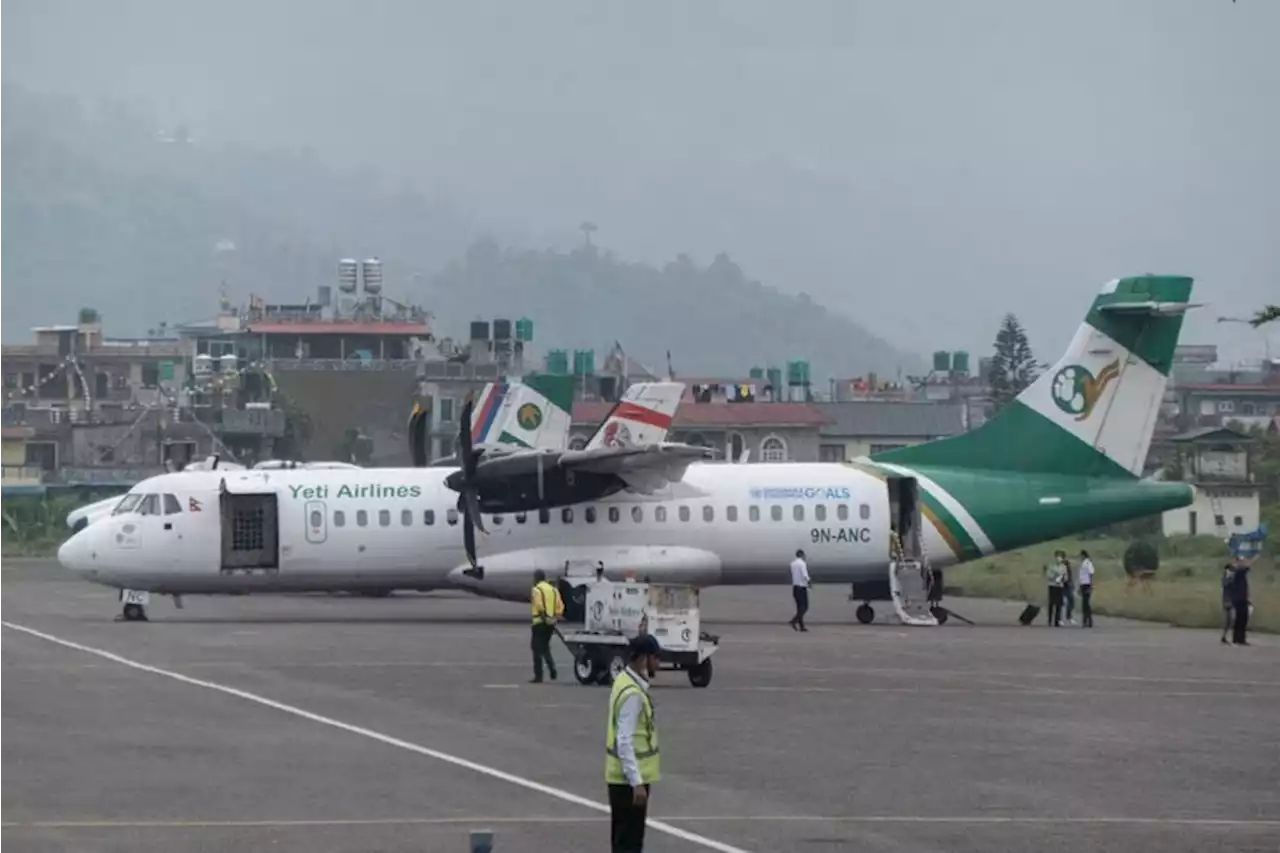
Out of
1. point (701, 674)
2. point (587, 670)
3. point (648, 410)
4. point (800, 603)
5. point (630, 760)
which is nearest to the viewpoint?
point (630, 760)

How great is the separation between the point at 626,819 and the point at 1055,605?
29.1m

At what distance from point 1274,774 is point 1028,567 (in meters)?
50.1

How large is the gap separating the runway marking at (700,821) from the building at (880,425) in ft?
300

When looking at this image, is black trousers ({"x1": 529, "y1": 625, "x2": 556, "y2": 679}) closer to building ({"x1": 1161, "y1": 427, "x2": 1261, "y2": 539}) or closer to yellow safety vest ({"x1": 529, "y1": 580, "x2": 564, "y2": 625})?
yellow safety vest ({"x1": 529, "y1": 580, "x2": 564, "y2": 625})

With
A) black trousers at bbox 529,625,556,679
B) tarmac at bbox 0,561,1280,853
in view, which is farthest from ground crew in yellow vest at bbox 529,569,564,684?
tarmac at bbox 0,561,1280,853

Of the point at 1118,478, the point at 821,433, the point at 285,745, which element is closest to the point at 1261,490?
the point at 821,433

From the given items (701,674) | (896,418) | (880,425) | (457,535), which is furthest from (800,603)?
(896,418)

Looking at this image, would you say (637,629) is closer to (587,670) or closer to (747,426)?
(587,670)

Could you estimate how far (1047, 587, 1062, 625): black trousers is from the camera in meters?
42.9

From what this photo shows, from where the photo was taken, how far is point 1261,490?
279 ft

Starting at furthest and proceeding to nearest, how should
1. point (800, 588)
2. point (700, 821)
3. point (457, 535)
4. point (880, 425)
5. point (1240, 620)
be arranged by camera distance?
1. point (880, 425)
2. point (457, 535)
3. point (800, 588)
4. point (1240, 620)
5. point (700, 821)

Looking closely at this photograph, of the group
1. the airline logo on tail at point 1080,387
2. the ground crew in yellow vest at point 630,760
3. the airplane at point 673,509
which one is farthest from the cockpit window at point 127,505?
the ground crew in yellow vest at point 630,760

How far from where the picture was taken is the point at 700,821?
1822cm

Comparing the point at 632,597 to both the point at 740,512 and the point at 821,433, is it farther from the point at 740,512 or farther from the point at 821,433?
the point at 821,433
